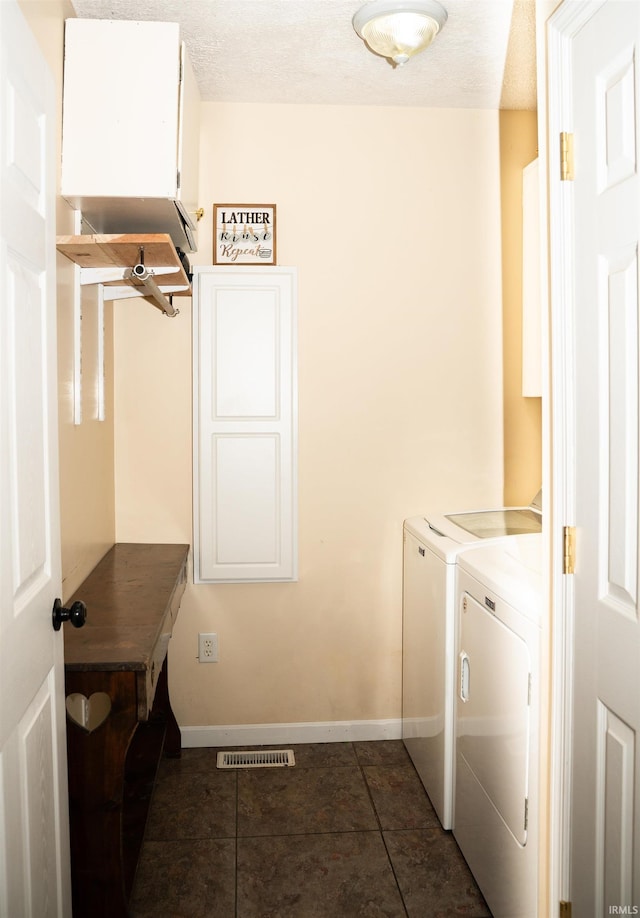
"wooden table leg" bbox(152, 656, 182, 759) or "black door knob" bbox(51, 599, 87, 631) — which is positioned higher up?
"black door knob" bbox(51, 599, 87, 631)

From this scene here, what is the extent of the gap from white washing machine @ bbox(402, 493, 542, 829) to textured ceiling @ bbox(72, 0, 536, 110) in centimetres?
162

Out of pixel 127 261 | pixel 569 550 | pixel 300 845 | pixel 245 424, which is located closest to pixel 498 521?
pixel 245 424

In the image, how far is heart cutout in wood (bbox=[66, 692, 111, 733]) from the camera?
174cm

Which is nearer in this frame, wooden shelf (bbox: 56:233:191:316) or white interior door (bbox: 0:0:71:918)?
white interior door (bbox: 0:0:71:918)

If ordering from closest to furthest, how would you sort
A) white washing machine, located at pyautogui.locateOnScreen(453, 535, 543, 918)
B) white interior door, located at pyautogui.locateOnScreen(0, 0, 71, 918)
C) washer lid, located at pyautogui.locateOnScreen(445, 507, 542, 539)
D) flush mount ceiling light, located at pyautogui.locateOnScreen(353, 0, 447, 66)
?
white interior door, located at pyautogui.locateOnScreen(0, 0, 71, 918), white washing machine, located at pyautogui.locateOnScreen(453, 535, 543, 918), flush mount ceiling light, located at pyautogui.locateOnScreen(353, 0, 447, 66), washer lid, located at pyautogui.locateOnScreen(445, 507, 542, 539)

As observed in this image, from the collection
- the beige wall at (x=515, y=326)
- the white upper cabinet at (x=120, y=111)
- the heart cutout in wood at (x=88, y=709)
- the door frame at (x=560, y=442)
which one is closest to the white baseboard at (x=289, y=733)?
the beige wall at (x=515, y=326)

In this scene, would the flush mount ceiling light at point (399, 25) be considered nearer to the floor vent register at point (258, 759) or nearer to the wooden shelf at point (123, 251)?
the wooden shelf at point (123, 251)

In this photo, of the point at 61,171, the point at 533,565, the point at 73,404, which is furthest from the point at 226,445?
the point at 533,565

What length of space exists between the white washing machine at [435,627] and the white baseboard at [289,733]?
0.38 ft

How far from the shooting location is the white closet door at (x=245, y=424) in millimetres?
2842

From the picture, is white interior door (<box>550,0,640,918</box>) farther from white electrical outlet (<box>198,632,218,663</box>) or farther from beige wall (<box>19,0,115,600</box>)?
white electrical outlet (<box>198,632,218,663</box>)

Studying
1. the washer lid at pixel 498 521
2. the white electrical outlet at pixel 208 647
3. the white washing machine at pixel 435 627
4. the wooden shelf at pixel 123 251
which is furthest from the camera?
the white electrical outlet at pixel 208 647

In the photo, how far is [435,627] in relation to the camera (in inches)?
94.8

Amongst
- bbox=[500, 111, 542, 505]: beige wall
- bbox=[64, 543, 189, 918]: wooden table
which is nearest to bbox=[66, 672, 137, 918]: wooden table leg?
bbox=[64, 543, 189, 918]: wooden table
